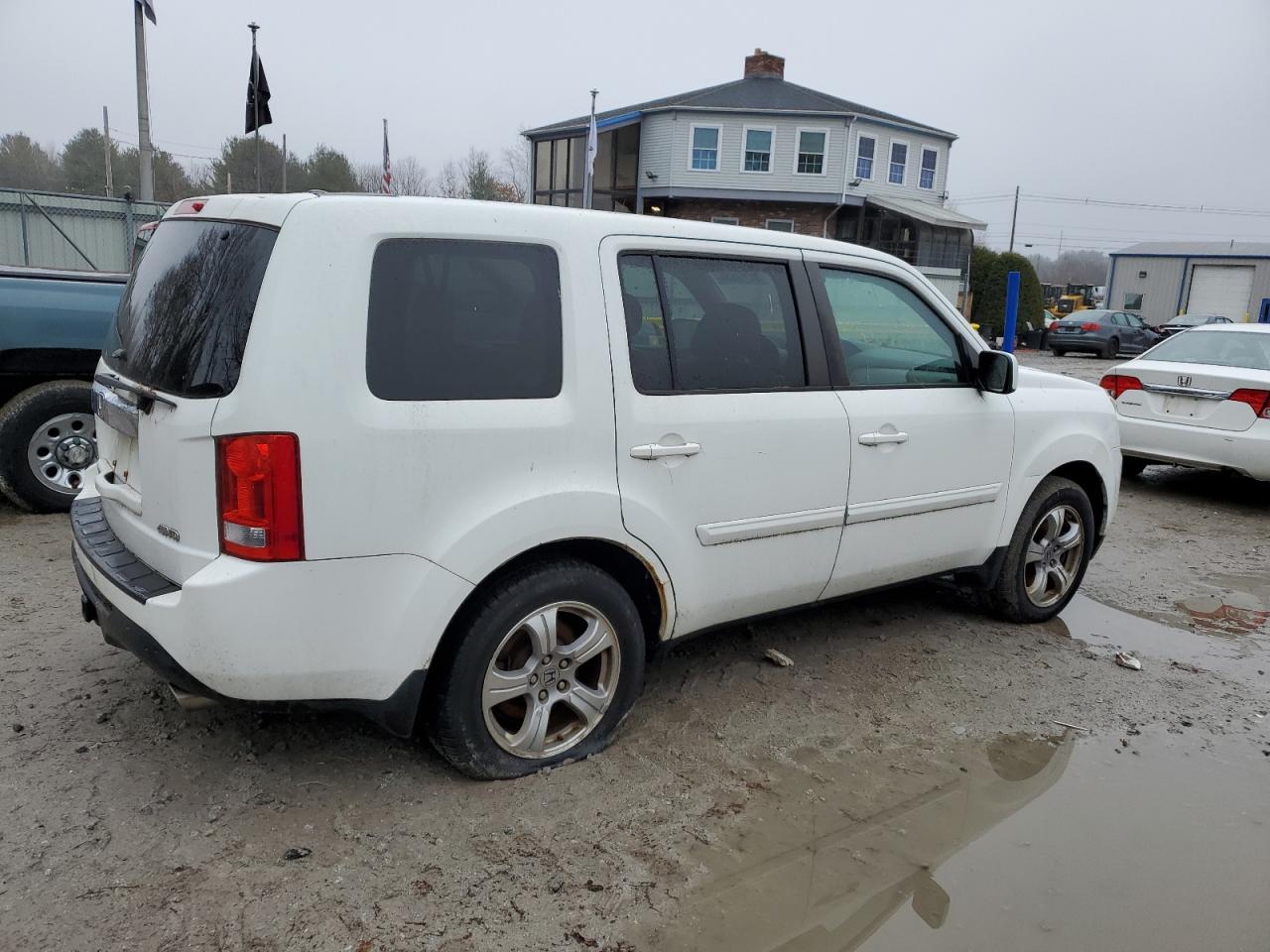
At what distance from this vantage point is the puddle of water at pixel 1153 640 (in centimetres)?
484

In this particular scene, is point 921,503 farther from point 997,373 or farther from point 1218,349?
point 1218,349

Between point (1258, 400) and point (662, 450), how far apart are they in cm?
682

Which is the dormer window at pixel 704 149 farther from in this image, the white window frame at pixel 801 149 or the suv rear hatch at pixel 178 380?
the suv rear hatch at pixel 178 380

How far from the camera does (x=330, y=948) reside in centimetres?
245

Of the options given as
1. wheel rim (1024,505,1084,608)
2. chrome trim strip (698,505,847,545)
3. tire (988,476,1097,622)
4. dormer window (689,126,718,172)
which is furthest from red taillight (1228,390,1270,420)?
dormer window (689,126,718,172)

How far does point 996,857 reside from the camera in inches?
120

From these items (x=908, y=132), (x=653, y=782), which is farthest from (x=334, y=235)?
(x=908, y=132)

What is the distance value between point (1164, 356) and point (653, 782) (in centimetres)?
801

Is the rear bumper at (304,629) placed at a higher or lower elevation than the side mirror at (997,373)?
lower

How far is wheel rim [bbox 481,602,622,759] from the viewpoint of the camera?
3.14m

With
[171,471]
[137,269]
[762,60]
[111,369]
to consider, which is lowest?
[171,471]

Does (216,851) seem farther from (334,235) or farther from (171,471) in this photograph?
(334,235)

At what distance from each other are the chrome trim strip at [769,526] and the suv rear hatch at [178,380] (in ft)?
5.34

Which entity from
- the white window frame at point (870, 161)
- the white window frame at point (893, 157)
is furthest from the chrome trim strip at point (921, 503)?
the white window frame at point (893, 157)
